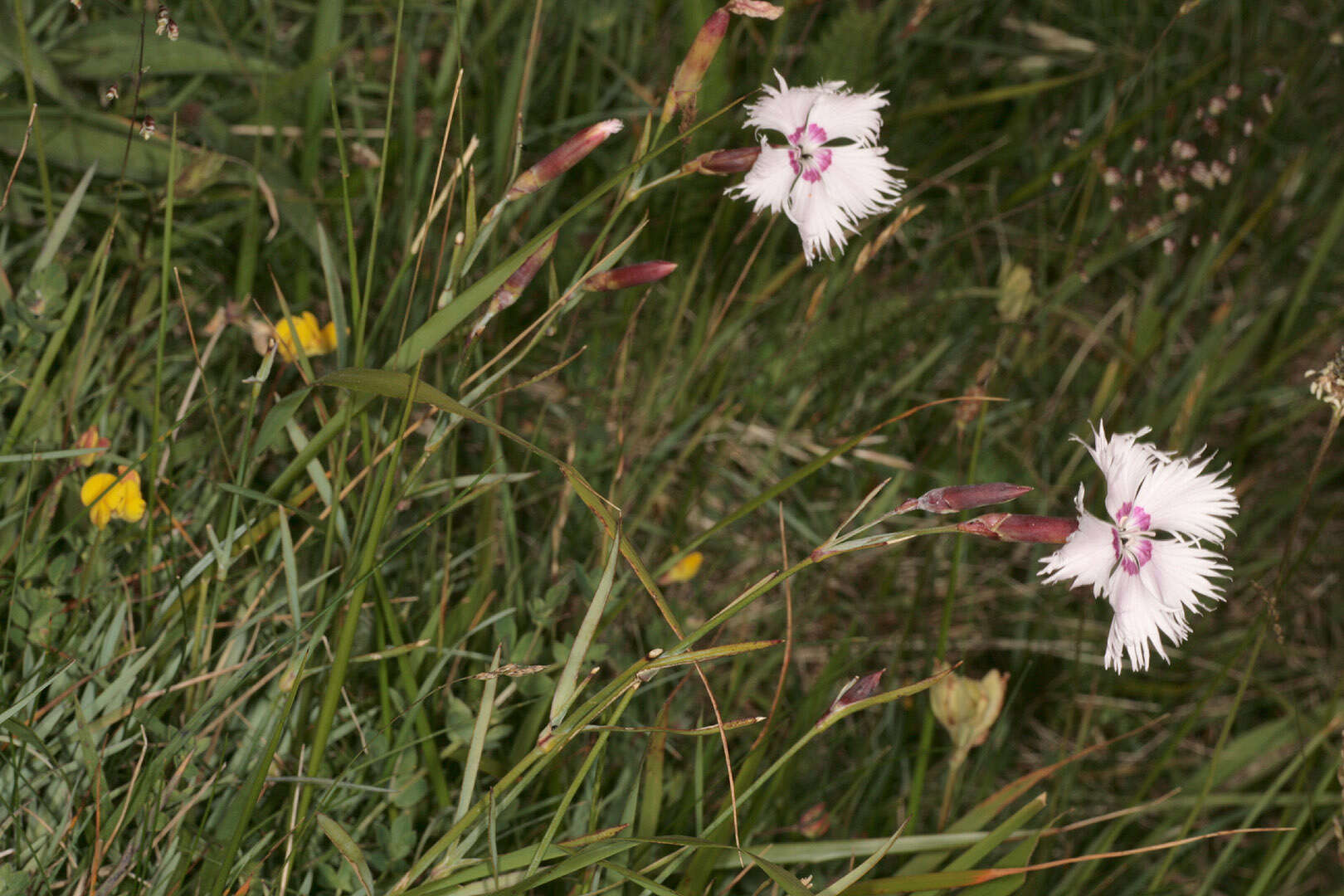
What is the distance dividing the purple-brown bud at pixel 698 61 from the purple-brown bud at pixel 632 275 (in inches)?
4.5

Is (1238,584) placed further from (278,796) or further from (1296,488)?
(278,796)

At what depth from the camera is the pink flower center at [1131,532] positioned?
81 centimetres

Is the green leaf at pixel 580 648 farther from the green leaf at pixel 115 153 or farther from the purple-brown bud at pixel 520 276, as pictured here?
the green leaf at pixel 115 153

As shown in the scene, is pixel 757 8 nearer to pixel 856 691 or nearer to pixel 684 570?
pixel 856 691

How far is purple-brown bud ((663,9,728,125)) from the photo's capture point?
80 cm

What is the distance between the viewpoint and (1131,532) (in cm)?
81

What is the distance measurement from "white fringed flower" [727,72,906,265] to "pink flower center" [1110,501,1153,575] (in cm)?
32

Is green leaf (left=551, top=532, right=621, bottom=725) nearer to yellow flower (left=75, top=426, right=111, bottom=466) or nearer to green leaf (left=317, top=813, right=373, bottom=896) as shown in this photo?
green leaf (left=317, top=813, right=373, bottom=896)

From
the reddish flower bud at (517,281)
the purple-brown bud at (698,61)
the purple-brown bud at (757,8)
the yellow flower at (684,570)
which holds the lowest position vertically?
the yellow flower at (684,570)

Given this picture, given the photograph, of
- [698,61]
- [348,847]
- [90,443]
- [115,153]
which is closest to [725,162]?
[698,61]

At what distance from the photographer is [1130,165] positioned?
6.13 feet

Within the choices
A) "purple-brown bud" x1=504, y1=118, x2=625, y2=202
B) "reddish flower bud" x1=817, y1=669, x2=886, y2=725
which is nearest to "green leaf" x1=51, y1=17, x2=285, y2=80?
"purple-brown bud" x1=504, y1=118, x2=625, y2=202

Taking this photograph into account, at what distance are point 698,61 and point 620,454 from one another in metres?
0.40

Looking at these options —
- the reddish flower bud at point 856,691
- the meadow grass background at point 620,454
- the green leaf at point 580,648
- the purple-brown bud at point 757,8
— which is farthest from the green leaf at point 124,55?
the reddish flower bud at point 856,691
